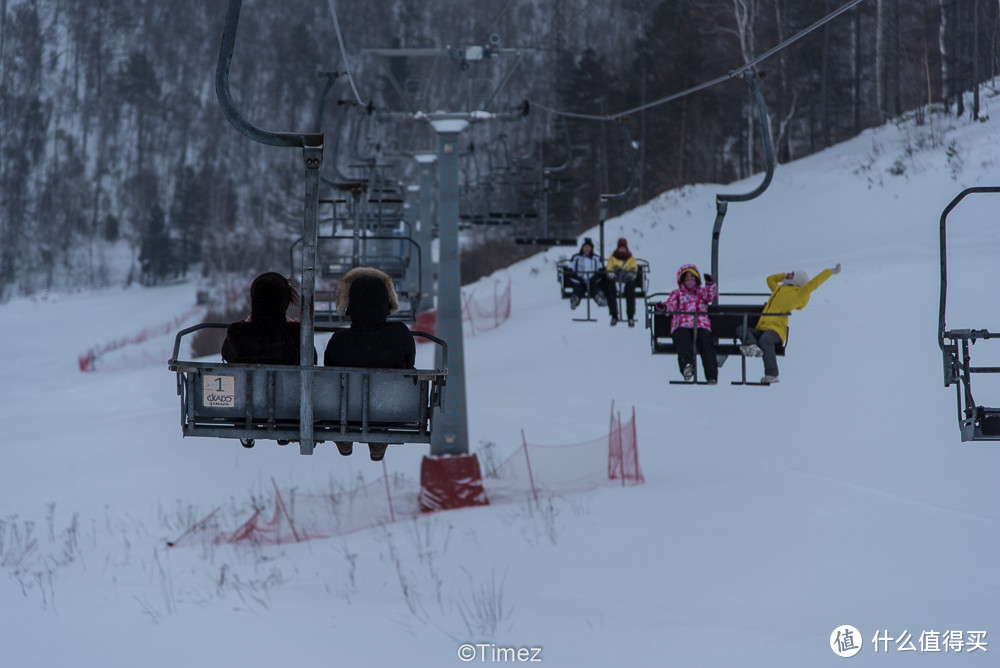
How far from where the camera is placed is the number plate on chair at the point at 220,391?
17.5 feet

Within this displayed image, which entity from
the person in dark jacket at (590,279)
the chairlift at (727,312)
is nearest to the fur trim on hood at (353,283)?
the chairlift at (727,312)

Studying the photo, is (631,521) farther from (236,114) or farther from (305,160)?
(236,114)

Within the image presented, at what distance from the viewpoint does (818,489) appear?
14531 millimetres

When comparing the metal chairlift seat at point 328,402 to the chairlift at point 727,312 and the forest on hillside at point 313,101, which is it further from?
the forest on hillside at point 313,101

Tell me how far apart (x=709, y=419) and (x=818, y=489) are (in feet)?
16.5

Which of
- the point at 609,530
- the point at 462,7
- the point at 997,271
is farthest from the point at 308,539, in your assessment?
the point at 462,7

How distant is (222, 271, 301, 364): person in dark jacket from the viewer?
5605 mm

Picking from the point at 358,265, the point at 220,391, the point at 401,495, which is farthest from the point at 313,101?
the point at 220,391

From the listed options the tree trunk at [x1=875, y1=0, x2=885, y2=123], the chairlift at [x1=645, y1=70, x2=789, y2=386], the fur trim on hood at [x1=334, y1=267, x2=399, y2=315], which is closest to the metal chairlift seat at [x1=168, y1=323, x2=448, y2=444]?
the fur trim on hood at [x1=334, y1=267, x2=399, y2=315]

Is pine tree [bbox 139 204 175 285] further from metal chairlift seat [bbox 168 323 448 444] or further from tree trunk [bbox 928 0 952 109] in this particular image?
metal chairlift seat [bbox 168 323 448 444]

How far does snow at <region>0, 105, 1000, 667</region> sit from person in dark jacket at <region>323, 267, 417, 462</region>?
5375 millimetres

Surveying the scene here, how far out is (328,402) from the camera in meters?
5.30

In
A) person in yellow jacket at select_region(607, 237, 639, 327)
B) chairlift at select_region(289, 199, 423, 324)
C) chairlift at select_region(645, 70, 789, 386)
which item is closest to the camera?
chairlift at select_region(289, 199, 423, 324)

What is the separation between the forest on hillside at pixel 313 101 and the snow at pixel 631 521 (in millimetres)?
15010
